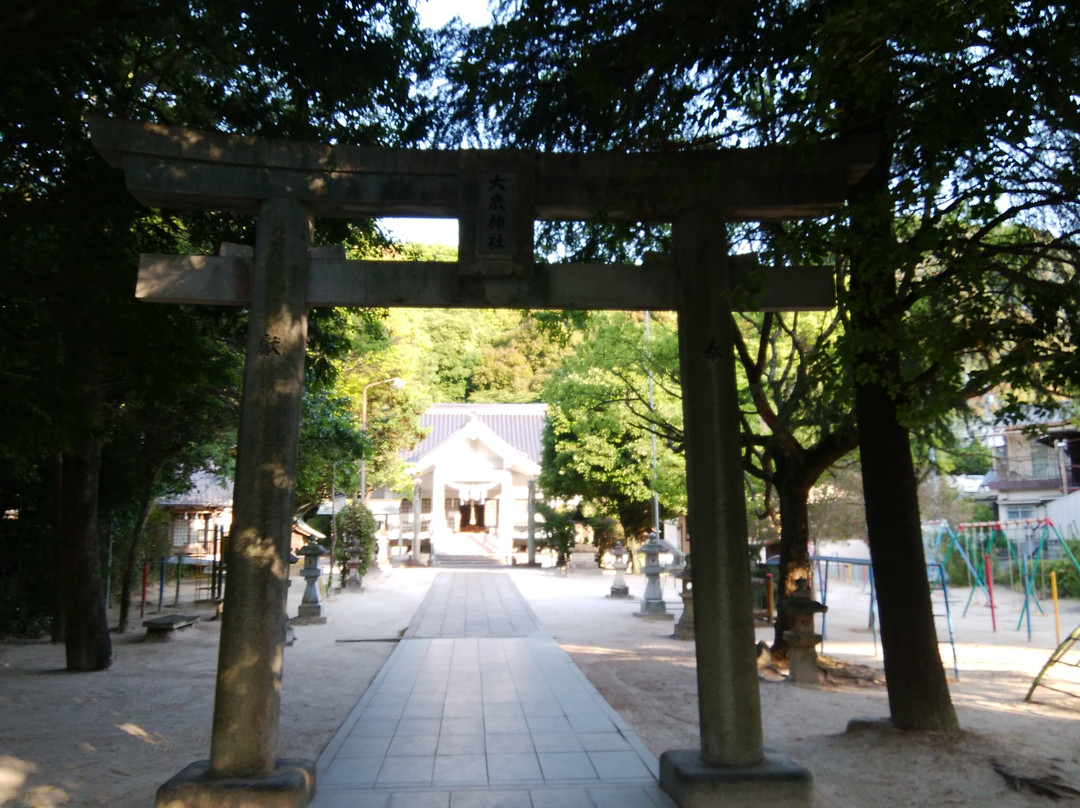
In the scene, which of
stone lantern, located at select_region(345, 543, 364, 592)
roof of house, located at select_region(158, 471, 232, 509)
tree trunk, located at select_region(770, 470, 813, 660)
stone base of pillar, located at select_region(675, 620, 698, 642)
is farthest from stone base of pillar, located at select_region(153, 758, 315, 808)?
roof of house, located at select_region(158, 471, 232, 509)

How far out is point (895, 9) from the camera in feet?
13.3

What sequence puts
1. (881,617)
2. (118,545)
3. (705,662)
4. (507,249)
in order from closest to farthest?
(705,662), (507,249), (881,617), (118,545)

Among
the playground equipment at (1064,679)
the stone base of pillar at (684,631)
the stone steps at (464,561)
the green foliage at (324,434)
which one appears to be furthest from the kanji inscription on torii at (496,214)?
the stone steps at (464,561)

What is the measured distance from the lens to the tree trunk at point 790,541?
10.9 metres

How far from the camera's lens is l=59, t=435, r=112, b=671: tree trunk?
1053 cm

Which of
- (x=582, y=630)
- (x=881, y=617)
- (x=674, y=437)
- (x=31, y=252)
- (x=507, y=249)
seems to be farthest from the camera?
(x=582, y=630)

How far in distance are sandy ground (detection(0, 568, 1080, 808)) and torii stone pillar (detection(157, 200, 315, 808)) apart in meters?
1.23

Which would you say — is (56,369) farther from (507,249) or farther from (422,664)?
(422,664)

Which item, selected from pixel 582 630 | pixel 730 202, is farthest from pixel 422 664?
pixel 730 202

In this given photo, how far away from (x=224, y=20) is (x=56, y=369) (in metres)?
3.57

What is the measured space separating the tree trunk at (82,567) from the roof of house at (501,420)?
31.0m

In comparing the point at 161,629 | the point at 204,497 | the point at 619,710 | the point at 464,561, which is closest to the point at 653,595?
the point at 619,710

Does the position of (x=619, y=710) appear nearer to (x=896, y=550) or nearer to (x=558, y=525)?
(x=896, y=550)

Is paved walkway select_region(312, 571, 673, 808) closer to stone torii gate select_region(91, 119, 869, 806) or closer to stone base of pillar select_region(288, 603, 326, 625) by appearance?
stone torii gate select_region(91, 119, 869, 806)
